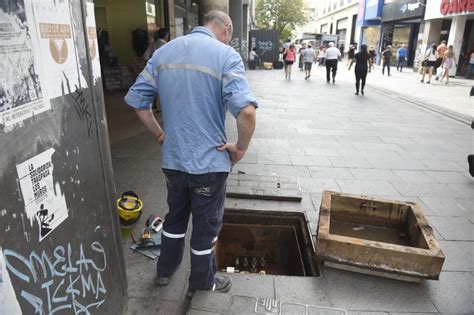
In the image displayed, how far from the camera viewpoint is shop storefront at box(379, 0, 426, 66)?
79.1ft

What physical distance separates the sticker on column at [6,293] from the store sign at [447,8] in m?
21.8

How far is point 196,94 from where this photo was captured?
88.4 inches

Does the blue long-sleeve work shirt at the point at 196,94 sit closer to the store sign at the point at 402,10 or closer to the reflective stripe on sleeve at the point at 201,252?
the reflective stripe on sleeve at the point at 201,252

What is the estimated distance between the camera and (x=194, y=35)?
2.33 m

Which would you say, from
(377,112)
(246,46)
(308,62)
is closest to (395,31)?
(246,46)

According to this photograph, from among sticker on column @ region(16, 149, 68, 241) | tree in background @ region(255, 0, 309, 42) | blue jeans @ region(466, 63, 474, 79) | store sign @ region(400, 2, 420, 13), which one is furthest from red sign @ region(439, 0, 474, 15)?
tree in background @ region(255, 0, 309, 42)

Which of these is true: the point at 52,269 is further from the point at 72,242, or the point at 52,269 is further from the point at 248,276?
the point at 248,276

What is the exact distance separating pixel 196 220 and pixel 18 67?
1.45 meters

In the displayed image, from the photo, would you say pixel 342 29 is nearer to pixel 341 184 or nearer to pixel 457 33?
pixel 457 33

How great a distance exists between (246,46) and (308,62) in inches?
273

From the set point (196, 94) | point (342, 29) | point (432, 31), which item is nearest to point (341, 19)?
point (342, 29)

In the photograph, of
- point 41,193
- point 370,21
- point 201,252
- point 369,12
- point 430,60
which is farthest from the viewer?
point 370,21

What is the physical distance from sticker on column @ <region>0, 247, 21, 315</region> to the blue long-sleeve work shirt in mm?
1161

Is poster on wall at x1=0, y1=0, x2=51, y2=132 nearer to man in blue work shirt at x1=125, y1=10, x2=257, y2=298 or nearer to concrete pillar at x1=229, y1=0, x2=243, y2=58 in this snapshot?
man in blue work shirt at x1=125, y1=10, x2=257, y2=298
